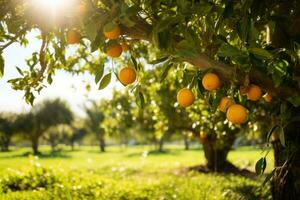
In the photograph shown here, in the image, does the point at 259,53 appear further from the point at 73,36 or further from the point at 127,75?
the point at 73,36

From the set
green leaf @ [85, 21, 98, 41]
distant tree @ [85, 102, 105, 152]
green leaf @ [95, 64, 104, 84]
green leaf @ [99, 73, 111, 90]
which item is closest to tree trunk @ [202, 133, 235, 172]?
green leaf @ [99, 73, 111, 90]

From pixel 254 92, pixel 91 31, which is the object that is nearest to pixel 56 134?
pixel 254 92

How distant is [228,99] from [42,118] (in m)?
55.5

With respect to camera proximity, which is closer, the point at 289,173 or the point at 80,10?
the point at 80,10

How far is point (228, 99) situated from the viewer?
335cm

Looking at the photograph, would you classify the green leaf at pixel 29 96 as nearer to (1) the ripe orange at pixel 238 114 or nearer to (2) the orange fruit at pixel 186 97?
(2) the orange fruit at pixel 186 97

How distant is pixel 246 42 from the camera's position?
2781 mm

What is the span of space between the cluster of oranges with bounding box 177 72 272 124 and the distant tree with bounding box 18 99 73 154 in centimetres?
4994

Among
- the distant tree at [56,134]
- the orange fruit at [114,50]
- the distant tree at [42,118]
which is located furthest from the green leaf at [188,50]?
the distant tree at [56,134]

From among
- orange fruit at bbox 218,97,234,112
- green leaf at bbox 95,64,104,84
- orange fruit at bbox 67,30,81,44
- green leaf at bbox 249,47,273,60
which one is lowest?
orange fruit at bbox 218,97,234,112

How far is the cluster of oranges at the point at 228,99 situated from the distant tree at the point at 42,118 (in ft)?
164

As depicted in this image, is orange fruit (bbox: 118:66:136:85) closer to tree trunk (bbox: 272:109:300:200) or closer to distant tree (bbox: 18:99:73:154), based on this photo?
tree trunk (bbox: 272:109:300:200)

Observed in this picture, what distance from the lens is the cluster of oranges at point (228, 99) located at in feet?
9.77

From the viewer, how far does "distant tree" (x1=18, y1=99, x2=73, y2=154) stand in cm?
5369
